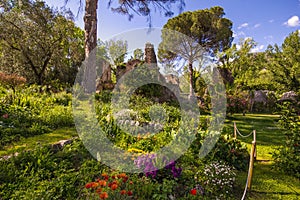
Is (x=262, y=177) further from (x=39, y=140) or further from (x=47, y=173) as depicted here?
(x=39, y=140)

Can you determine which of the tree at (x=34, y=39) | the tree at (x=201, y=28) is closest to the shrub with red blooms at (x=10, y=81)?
the tree at (x=34, y=39)

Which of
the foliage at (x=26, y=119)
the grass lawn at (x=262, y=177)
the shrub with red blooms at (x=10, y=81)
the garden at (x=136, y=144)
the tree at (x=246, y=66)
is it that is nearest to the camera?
the garden at (x=136, y=144)

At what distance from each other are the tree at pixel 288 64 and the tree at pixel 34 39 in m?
14.7

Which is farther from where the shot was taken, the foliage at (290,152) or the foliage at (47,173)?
the foliage at (290,152)

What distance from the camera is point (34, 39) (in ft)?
40.5

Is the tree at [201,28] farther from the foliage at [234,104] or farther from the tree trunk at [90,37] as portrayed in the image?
the tree trunk at [90,37]

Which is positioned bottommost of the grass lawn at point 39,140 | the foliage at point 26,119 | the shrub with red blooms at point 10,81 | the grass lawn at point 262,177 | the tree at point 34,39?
the grass lawn at point 262,177

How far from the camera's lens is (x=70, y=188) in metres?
2.23

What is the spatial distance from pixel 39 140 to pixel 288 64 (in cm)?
1632

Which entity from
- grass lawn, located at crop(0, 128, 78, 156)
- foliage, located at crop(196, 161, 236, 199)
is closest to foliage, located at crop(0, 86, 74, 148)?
grass lawn, located at crop(0, 128, 78, 156)

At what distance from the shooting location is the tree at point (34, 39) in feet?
37.6

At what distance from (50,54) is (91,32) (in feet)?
21.7

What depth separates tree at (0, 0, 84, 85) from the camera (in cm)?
1145

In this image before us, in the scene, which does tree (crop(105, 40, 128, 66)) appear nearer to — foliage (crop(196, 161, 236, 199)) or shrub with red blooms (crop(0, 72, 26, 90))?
shrub with red blooms (crop(0, 72, 26, 90))
